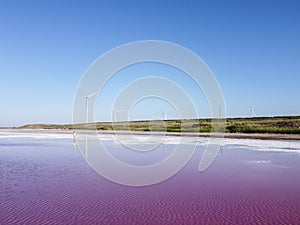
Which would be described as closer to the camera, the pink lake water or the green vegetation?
the pink lake water

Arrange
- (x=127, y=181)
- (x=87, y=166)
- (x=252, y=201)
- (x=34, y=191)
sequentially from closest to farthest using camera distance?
1. (x=252, y=201)
2. (x=34, y=191)
3. (x=127, y=181)
4. (x=87, y=166)

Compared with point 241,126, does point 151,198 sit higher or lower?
lower

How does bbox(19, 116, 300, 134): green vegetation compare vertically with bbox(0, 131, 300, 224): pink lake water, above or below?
above

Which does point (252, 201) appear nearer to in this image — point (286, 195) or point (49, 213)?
point (286, 195)

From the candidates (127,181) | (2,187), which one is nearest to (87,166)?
(127,181)

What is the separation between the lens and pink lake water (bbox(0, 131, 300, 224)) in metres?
6.67

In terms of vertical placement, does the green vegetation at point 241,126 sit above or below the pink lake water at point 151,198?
above

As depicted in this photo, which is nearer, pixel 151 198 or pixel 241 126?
pixel 151 198

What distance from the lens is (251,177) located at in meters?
11.8

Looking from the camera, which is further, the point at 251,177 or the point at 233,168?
the point at 233,168

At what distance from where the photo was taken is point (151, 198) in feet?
27.9

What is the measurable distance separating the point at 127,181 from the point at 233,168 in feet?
17.8

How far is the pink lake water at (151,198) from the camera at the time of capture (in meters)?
6.67

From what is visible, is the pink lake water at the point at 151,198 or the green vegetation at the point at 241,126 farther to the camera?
the green vegetation at the point at 241,126
